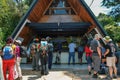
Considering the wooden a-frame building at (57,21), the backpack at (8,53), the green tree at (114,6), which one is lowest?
the backpack at (8,53)

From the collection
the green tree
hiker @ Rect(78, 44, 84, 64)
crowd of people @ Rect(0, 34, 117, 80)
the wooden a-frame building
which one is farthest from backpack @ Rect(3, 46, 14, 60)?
the green tree

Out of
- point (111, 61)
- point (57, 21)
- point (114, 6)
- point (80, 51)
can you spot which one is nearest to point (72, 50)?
point (80, 51)

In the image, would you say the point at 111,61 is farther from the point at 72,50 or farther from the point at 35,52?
the point at 72,50

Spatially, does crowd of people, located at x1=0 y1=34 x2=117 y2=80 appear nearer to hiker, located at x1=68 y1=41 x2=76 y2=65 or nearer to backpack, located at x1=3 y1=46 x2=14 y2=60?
backpack, located at x1=3 y1=46 x2=14 y2=60

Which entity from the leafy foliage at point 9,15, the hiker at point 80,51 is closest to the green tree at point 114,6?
the leafy foliage at point 9,15

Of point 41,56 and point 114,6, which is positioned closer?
point 41,56

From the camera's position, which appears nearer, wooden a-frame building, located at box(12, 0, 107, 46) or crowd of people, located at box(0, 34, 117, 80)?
crowd of people, located at box(0, 34, 117, 80)

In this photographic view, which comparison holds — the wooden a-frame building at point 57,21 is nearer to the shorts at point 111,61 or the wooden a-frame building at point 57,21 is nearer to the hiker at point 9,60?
the shorts at point 111,61

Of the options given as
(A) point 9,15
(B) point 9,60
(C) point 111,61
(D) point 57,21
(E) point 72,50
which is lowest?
(C) point 111,61

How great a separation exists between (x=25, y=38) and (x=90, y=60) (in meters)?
6.72

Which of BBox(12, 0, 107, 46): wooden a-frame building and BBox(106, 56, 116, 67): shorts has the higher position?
BBox(12, 0, 107, 46): wooden a-frame building

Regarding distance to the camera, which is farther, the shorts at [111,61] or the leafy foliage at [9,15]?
the leafy foliage at [9,15]

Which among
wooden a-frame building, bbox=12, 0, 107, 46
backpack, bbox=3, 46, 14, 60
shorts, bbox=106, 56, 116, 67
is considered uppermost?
wooden a-frame building, bbox=12, 0, 107, 46

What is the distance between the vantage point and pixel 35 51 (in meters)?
13.6
